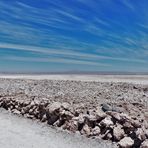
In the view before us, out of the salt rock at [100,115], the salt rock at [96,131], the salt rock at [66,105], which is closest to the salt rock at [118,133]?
the salt rock at [96,131]

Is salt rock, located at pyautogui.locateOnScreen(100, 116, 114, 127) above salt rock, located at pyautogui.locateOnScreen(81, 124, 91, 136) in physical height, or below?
above

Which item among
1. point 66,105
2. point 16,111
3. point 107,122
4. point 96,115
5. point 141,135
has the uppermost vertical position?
point 66,105

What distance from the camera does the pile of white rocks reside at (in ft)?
34.2

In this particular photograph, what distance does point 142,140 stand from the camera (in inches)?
396

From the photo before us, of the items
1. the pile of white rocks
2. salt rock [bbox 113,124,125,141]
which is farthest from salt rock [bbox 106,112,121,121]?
A: salt rock [bbox 113,124,125,141]

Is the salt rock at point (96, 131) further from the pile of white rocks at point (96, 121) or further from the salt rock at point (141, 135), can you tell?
the salt rock at point (141, 135)

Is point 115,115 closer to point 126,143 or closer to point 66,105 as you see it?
point 126,143

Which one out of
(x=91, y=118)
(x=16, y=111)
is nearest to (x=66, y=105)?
(x=91, y=118)

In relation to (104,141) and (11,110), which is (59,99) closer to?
(11,110)

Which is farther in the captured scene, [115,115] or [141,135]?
[115,115]

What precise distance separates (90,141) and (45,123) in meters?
3.09

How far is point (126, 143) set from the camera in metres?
10.2

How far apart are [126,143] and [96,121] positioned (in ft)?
6.45

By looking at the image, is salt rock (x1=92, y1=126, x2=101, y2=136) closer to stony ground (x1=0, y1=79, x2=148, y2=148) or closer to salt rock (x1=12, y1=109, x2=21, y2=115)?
stony ground (x1=0, y1=79, x2=148, y2=148)
